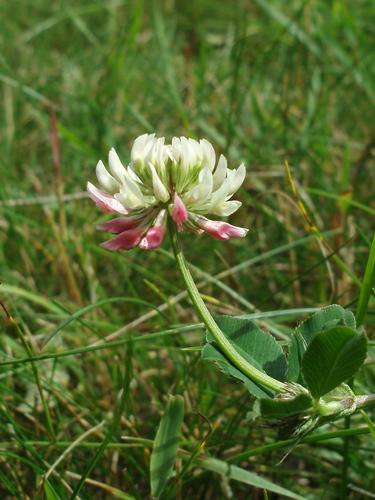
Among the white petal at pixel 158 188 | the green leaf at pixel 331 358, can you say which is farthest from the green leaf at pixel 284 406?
the white petal at pixel 158 188

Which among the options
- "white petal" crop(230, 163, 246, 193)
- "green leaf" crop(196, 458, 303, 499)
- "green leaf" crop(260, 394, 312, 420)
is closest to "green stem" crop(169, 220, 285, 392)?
"green leaf" crop(260, 394, 312, 420)

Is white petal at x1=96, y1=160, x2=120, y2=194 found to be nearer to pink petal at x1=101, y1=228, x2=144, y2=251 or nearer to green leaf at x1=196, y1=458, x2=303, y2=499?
pink petal at x1=101, y1=228, x2=144, y2=251

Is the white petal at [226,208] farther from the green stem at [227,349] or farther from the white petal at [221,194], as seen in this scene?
the green stem at [227,349]

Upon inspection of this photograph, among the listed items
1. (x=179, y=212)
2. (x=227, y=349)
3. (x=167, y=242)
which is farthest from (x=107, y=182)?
(x=167, y=242)

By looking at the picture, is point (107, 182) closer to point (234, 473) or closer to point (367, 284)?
point (367, 284)

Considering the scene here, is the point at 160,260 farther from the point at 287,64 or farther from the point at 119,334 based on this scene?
the point at 287,64

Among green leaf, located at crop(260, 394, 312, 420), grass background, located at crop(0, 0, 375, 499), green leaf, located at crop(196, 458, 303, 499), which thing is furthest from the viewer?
grass background, located at crop(0, 0, 375, 499)
